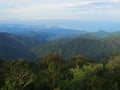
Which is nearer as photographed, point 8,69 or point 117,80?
point 117,80

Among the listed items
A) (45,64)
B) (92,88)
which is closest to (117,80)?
(92,88)

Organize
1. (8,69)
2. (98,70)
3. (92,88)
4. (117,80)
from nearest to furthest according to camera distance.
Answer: (92,88) → (117,80) → (8,69) → (98,70)

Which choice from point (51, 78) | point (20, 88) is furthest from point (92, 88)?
point (51, 78)

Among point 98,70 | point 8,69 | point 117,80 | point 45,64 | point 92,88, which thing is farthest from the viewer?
point 45,64

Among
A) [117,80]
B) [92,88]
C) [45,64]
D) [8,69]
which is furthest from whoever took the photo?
[45,64]

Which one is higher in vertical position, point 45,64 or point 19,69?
point 19,69

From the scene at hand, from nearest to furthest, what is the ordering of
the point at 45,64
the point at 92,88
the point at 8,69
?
the point at 92,88 < the point at 8,69 < the point at 45,64

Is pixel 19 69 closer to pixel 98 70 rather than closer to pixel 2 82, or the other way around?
pixel 2 82

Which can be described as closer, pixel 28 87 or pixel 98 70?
pixel 28 87

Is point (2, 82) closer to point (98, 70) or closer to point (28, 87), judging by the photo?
point (28, 87)
